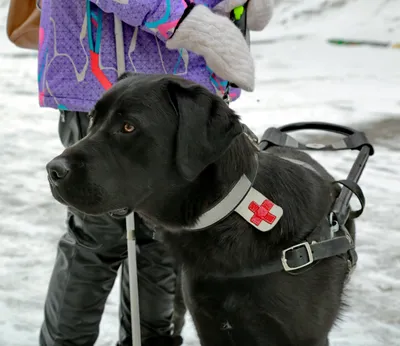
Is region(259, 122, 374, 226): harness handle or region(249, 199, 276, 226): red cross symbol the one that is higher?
region(249, 199, 276, 226): red cross symbol

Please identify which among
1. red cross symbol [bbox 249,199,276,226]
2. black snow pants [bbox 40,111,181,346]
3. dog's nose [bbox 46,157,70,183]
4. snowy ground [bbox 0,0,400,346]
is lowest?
snowy ground [bbox 0,0,400,346]

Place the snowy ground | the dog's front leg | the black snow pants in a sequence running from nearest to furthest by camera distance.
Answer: the dog's front leg → the black snow pants → the snowy ground

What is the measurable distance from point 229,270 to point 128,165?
0.43 meters

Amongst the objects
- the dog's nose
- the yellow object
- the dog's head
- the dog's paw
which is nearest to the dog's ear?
the dog's head

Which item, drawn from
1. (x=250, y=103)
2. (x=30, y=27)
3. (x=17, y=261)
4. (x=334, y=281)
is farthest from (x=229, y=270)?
(x=250, y=103)

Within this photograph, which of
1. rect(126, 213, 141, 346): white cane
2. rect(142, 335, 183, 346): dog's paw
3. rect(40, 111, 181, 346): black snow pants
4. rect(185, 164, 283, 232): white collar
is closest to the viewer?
rect(185, 164, 283, 232): white collar

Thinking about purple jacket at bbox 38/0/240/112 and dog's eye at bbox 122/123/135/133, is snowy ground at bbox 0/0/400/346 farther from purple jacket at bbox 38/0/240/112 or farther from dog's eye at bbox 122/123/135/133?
dog's eye at bbox 122/123/135/133

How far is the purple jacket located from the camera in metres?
2.22

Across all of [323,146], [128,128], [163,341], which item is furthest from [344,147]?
[163,341]

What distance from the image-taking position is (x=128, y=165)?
1.79 metres

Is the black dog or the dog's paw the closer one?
the black dog

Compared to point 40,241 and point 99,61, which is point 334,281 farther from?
point 40,241

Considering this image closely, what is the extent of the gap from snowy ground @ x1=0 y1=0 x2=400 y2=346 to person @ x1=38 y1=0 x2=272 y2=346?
38cm

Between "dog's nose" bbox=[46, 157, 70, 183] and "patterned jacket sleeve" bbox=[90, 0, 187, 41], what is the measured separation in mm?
560
